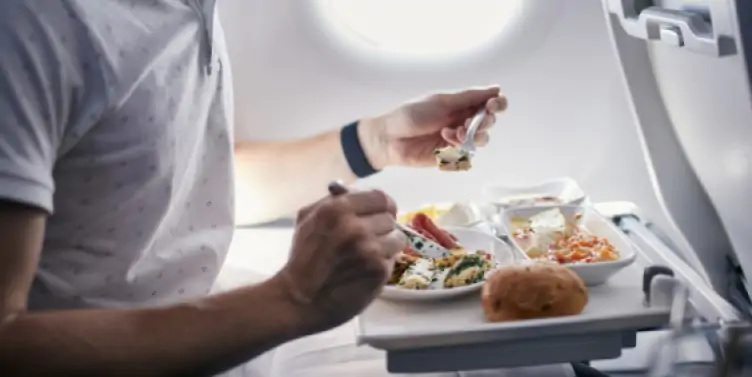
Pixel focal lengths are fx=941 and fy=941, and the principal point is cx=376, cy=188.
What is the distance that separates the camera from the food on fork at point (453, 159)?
1336 millimetres

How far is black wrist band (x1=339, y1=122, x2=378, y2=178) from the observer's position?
4.90ft

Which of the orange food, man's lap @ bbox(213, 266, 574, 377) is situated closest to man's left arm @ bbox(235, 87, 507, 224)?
the orange food

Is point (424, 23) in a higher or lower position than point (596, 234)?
higher

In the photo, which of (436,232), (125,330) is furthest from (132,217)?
(436,232)

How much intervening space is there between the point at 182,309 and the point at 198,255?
240 mm

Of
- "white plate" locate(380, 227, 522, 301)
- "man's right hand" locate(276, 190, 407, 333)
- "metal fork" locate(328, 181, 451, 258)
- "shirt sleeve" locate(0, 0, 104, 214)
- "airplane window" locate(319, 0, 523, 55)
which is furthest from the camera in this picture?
"airplane window" locate(319, 0, 523, 55)

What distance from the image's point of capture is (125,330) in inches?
33.2

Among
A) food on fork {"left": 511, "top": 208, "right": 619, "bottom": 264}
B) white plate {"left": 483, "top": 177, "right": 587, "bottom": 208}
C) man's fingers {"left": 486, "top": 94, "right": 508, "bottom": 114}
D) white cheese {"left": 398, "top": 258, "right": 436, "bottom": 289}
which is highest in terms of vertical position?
man's fingers {"left": 486, "top": 94, "right": 508, "bottom": 114}

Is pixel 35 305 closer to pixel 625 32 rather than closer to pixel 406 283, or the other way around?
pixel 406 283

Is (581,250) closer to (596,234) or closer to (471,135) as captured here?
(596,234)

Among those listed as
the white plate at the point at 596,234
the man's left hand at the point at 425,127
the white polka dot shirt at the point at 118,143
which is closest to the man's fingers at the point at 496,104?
the man's left hand at the point at 425,127

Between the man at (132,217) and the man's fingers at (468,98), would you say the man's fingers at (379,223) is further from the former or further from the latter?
the man's fingers at (468,98)

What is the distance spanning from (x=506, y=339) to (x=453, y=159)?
46cm

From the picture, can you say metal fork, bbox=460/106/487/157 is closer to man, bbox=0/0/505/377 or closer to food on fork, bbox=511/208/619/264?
food on fork, bbox=511/208/619/264
